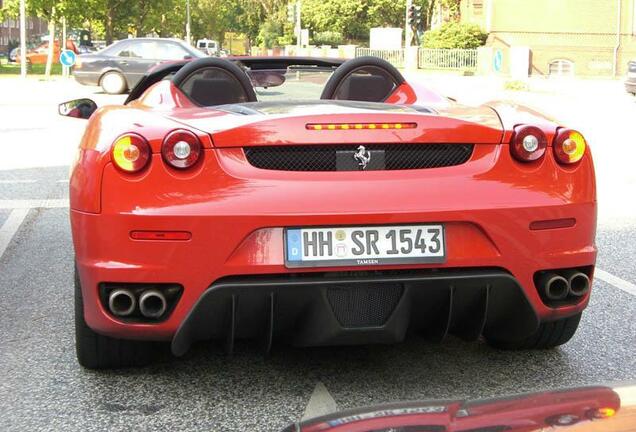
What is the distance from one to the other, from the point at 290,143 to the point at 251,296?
568 mm

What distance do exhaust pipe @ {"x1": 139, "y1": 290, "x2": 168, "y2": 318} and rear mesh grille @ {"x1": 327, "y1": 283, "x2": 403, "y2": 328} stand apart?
59 cm

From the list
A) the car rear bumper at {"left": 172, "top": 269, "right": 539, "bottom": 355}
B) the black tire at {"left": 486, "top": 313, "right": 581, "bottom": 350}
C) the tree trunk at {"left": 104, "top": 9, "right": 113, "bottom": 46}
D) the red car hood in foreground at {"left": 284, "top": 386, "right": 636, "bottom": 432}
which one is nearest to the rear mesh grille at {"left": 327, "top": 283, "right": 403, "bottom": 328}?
the car rear bumper at {"left": 172, "top": 269, "right": 539, "bottom": 355}

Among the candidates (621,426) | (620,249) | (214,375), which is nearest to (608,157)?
(620,249)

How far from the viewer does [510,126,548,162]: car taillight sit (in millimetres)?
3578

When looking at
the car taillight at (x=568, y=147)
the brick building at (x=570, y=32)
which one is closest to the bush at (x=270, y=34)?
the brick building at (x=570, y=32)

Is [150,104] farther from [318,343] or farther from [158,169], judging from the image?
[318,343]

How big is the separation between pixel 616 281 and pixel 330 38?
255 feet

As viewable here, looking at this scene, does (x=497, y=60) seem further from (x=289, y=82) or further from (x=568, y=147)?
(x=568, y=147)

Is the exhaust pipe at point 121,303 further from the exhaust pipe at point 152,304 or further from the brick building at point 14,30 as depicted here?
the brick building at point 14,30

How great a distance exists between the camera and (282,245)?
10.8 ft

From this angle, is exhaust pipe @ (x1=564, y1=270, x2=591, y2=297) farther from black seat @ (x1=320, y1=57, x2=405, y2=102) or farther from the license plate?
black seat @ (x1=320, y1=57, x2=405, y2=102)

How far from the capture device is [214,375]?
12.9 feet

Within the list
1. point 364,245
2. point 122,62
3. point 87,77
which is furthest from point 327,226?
point 87,77

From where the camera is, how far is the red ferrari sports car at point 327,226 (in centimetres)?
329
